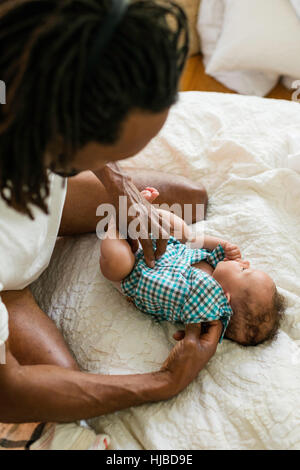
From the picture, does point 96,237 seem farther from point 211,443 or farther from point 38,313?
point 211,443

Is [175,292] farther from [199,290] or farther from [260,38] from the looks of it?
[260,38]

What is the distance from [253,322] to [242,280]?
105 millimetres

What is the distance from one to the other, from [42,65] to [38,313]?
2.10 feet

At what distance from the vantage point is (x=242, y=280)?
1100mm

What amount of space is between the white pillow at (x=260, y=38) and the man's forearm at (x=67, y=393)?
4.96ft

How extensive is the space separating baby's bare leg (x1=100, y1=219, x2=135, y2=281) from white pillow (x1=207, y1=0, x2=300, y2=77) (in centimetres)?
124

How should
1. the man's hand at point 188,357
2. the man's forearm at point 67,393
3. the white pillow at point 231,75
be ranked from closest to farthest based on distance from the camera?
the man's forearm at point 67,393, the man's hand at point 188,357, the white pillow at point 231,75

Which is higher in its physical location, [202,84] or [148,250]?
[202,84]

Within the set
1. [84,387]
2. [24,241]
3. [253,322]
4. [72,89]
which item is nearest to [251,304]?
[253,322]

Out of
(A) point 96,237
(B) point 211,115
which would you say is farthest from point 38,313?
(B) point 211,115

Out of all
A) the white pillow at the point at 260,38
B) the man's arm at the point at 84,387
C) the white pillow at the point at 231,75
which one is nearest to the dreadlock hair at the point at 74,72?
the man's arm at the point at 84,387

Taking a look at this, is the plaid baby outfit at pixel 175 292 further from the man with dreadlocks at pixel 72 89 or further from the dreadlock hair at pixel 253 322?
the man with dreadlocks at pixel 72 89

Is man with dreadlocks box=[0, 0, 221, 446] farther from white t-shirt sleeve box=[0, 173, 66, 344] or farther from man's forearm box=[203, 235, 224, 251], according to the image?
man's forearm box=[203, 235, 224, 251]

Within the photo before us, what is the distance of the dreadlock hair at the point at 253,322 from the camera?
3.46ft
